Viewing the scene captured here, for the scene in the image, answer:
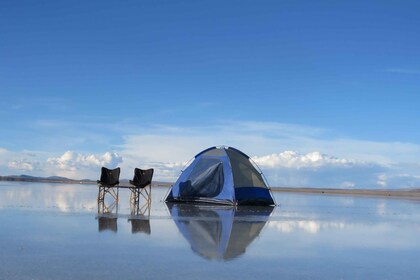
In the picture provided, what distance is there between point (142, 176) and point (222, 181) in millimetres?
2942

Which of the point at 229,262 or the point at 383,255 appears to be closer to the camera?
the point at 229,262

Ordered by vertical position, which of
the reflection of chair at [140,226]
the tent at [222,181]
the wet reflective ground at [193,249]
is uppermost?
the tent at [222,181]

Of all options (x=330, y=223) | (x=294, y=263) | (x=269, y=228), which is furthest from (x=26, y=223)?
(x=330, y=223)

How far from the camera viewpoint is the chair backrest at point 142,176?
56.1 ft

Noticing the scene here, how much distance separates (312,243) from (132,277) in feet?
13.9

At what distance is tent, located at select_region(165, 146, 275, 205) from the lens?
59.0 ft

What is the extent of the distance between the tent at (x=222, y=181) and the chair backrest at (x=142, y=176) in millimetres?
1985

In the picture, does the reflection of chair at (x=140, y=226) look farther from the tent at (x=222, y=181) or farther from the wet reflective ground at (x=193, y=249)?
the tent at (x=222, y=181)

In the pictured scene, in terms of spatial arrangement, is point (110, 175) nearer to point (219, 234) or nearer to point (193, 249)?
point (219, 234)

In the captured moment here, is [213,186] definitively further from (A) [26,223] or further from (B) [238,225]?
(A) [26,223]

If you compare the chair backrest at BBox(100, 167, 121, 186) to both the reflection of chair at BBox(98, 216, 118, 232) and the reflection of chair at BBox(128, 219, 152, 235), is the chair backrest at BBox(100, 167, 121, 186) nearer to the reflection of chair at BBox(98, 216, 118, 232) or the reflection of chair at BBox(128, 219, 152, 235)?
the reflection of chair at BBox(98, 216, 118, 232)

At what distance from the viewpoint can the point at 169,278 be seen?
5.13m

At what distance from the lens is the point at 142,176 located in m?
17.5


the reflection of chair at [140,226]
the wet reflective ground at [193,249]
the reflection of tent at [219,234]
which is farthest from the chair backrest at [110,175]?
the reflection of chair at [140,226]
